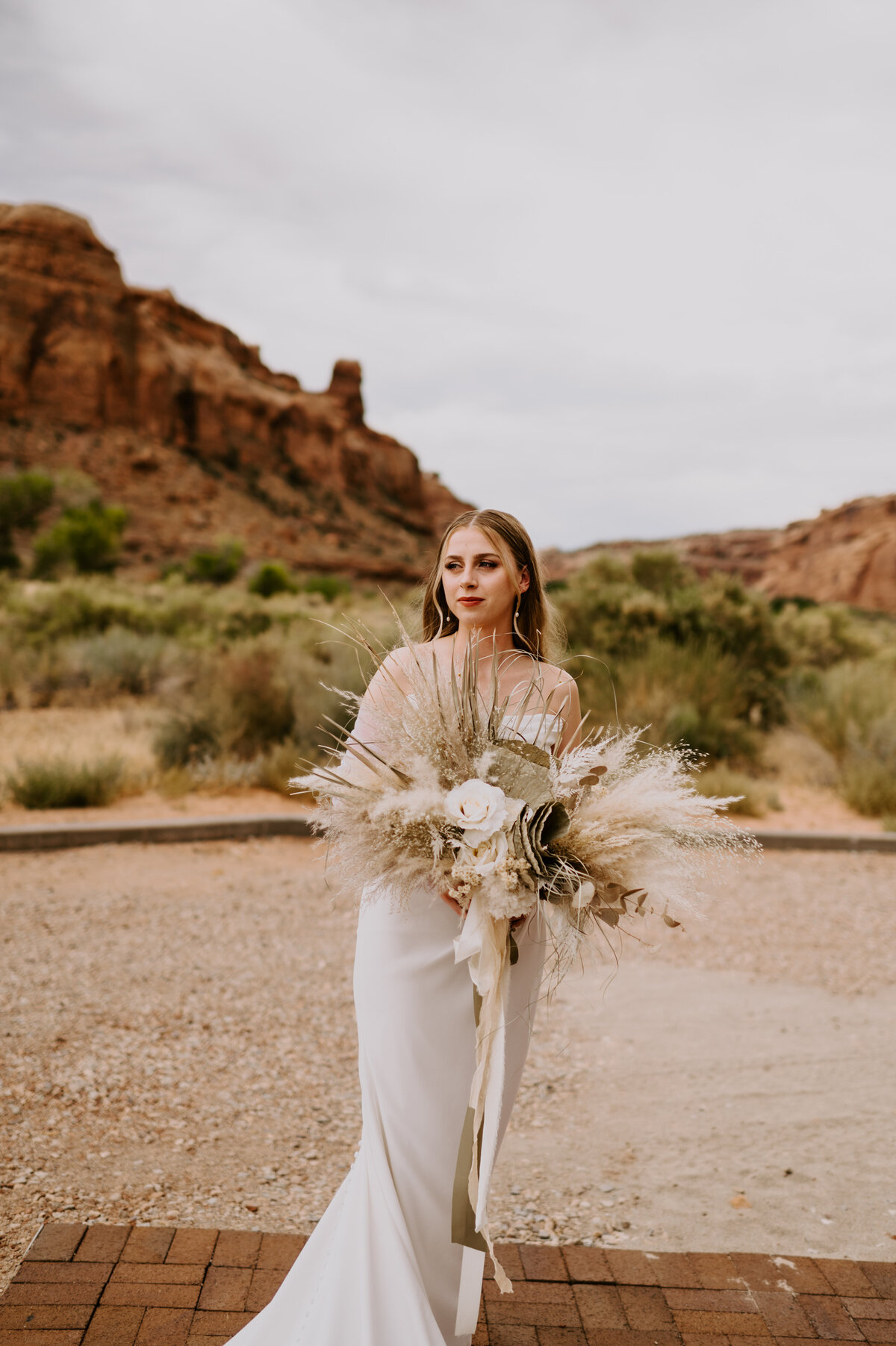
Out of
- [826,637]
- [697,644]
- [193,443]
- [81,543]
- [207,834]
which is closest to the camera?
[207,834]

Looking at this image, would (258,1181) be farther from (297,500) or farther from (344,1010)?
(297,500)

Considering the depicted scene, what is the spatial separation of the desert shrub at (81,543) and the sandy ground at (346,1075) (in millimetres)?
38181

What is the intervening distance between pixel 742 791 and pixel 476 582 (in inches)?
288

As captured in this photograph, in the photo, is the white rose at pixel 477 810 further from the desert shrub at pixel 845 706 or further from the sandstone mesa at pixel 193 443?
the sandstone mesa at pixel 193 443

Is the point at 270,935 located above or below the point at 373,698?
below

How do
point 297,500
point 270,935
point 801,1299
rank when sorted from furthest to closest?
point 297,500 → point 270,935 → point 801,1299

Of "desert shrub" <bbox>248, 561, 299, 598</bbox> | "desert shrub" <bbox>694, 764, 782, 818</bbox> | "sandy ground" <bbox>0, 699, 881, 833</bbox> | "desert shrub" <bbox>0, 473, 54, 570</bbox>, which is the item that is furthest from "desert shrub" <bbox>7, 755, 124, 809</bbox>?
"desert shrub" <bbox>0, 473, 54, 570</bbox>

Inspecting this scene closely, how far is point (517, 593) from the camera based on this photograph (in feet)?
8.82

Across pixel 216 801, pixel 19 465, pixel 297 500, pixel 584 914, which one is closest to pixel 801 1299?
pixel 584 914

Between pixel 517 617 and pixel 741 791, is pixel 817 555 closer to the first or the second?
pixel 741 791

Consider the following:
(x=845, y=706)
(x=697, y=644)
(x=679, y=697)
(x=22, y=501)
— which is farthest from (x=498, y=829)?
(x=22, y=501)

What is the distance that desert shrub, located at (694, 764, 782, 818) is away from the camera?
9.04 metres

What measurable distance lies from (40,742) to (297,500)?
62392 mm

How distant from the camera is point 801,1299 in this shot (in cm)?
269
